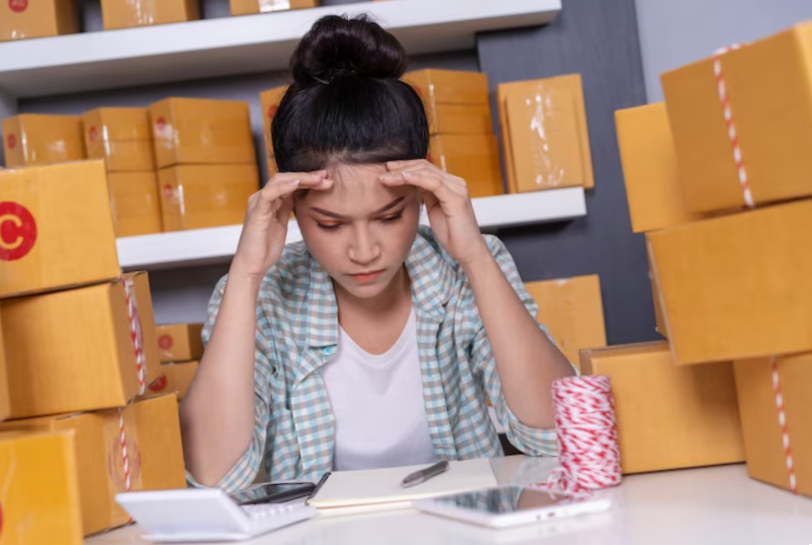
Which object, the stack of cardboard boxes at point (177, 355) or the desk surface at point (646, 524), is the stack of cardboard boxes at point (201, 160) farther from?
the desk surface at point (646, 524)

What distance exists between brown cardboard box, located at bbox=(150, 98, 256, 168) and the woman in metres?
0.55

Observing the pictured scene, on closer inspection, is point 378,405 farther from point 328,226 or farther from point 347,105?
point 347,105

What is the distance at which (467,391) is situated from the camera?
1446 millimetres

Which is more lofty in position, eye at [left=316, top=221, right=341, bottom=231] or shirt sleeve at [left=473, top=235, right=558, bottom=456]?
eye at [left=316, top=221, right=341, bottom=231]

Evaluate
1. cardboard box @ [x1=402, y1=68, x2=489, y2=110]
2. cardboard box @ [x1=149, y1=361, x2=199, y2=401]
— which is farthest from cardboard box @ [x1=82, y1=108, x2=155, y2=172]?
cardboard box @ [x1=402, y1=68, x2=489, y2=110]

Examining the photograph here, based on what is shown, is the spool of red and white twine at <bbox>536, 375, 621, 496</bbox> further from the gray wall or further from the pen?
the gray wall

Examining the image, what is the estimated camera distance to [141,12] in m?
1.96

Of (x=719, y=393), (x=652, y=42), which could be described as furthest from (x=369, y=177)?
(x=652, y=42)

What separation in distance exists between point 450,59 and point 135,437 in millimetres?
1496

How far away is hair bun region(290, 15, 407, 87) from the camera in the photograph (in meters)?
1.34

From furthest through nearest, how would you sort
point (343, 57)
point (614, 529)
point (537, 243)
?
point (537, 243) → point (343, 57) → point (614, 529)

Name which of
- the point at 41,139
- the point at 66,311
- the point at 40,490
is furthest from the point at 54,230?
the point at 41,139

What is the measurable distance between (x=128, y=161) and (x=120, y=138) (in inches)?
2.0

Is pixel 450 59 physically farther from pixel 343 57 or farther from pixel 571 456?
pixel 571 456
